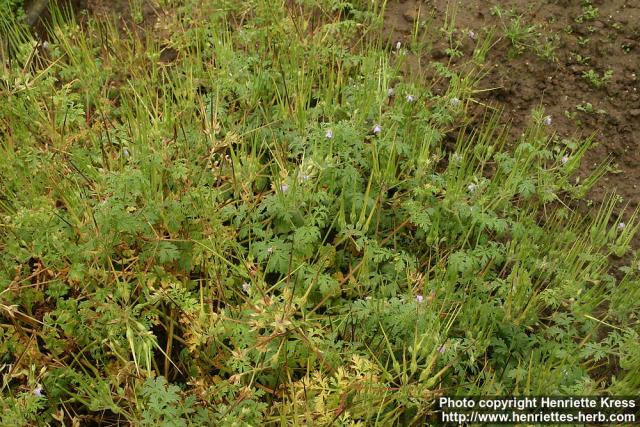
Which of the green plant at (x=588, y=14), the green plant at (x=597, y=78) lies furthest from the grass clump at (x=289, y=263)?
the green plant at (x=588, y=14)

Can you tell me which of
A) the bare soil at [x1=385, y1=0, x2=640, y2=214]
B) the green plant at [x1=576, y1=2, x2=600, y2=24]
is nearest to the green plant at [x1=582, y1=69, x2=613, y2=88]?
the bare soil at [x1=385, y1=0, x2=640, y2=214]

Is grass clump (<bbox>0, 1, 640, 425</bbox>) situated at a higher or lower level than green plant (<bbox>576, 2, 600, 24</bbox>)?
lower

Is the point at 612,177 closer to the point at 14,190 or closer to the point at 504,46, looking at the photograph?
the point at 504,46

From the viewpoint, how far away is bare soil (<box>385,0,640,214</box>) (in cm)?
321

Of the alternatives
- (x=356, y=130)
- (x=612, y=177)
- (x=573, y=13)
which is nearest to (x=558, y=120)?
(x=612, y=177)

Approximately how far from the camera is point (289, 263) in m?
2.46

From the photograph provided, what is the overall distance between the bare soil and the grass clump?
24 centimetres

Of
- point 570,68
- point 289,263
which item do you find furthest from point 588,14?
point 289,263

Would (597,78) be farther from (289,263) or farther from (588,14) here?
(289,263)

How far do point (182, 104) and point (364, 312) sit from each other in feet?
5.03

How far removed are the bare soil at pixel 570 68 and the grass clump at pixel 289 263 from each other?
244 millimetres

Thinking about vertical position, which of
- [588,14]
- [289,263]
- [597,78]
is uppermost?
[588,14]

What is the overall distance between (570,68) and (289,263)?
7.25 ft

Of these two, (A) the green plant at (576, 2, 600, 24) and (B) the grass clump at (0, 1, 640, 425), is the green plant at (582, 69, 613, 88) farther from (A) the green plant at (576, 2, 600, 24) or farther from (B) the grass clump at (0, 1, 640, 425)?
(B) the grass clump at (0, 1, 640, 425)
